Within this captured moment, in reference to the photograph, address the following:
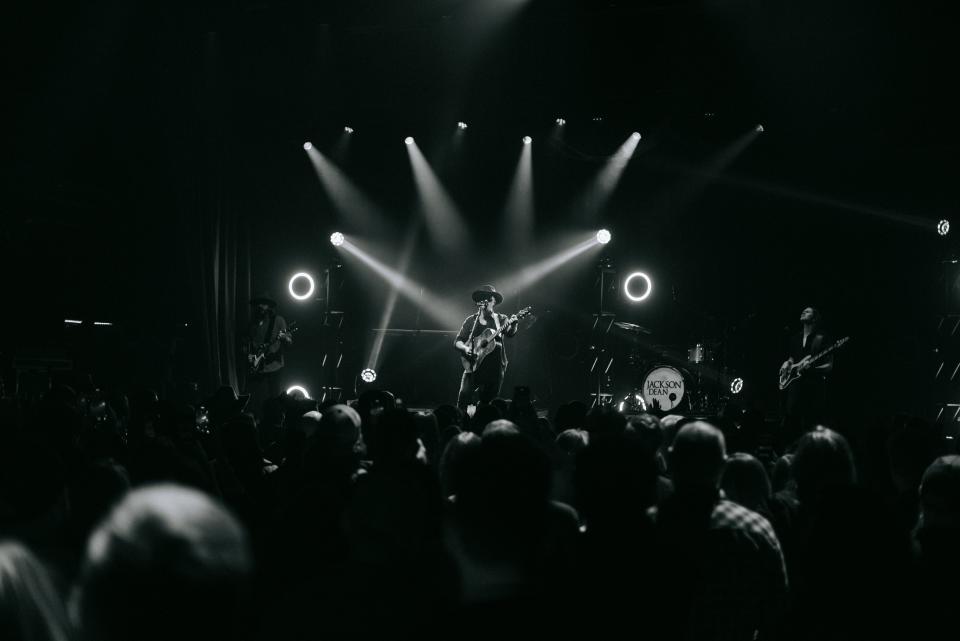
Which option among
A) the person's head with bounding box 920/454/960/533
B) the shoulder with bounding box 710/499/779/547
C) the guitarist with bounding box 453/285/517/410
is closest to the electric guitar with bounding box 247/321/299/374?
the guitarist with bounding box 453/285/517/410

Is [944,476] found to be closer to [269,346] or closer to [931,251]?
[269,346]

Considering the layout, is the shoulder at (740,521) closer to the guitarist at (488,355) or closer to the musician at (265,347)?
the guitarist at (488,355)

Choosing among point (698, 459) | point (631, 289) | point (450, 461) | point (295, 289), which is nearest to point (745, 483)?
point (698, 459)

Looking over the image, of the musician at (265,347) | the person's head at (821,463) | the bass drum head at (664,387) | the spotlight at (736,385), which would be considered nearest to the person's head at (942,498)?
the person's head at (821,463)

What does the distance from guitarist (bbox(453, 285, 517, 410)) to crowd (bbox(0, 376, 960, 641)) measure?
913 centimetres

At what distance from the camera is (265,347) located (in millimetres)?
13625

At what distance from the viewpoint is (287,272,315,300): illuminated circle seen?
15.8m

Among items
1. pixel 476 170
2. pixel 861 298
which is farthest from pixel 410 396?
pixel 861 298

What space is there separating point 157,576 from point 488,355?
12.0 meters

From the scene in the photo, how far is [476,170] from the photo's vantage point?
1642 centimetres

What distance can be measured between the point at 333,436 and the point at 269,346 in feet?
33.4

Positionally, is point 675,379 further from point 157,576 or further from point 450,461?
point 157,576

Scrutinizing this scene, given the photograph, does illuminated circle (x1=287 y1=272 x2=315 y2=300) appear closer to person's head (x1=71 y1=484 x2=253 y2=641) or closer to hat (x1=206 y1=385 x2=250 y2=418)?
hat (x1=206 y1=385 x2=250 y2=418)

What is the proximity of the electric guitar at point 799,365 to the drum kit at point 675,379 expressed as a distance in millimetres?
Answer: 906
